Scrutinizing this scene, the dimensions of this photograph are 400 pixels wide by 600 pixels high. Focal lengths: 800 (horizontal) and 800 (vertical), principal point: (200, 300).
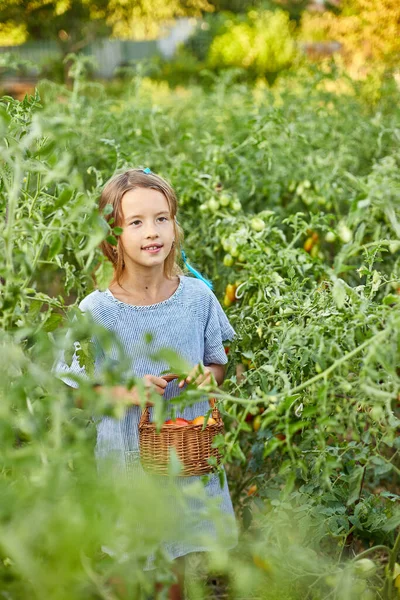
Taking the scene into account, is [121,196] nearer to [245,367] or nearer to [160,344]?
[160,344]

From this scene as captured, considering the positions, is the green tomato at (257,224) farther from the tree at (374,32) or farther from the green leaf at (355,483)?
Result: the tree at (374,32)

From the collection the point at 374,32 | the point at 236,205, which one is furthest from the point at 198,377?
the point at 374,32

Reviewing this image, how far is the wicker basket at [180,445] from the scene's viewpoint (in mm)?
1760

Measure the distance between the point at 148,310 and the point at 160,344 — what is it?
0.31 feet

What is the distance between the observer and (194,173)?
9.01ft

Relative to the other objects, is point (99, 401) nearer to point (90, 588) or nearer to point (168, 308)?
point (90, 588)

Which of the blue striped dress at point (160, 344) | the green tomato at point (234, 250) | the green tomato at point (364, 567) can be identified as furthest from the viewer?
the green tomato at point (234, 250)

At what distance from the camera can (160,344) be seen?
Answer: 2010 mm

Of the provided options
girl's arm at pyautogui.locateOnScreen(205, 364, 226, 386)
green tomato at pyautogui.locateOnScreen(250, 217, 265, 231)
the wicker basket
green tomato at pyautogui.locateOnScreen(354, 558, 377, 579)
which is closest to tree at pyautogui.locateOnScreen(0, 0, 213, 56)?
green tomato at pyautogui.locateOnScreen(250, 217, 265, 231)

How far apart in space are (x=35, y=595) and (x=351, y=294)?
2.57 feet

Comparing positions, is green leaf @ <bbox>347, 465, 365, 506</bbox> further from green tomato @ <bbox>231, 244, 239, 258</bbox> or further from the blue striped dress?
green tomato @ <bbox>231, 244, 239, 258</bbox>

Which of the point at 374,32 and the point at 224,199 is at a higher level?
the point at 374,32

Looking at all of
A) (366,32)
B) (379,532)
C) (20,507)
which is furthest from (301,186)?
(366,32)

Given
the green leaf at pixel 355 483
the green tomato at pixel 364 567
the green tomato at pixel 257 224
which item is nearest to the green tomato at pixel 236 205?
the green tomato at pixel 257 224
